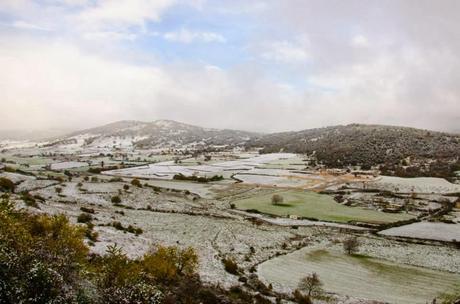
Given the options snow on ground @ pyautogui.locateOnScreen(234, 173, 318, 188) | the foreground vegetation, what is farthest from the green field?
the foreground vegetation

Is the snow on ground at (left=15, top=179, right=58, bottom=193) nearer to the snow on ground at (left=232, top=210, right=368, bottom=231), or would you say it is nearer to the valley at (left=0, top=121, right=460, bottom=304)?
the valley at (left=0, top=121, right=460, bottom=304)

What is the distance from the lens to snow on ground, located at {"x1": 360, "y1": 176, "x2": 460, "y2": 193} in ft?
384

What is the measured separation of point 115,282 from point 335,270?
28.8 m

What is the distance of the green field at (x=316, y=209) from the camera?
8171 centimetres

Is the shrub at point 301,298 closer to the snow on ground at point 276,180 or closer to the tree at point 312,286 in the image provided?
the tree at point 312,286

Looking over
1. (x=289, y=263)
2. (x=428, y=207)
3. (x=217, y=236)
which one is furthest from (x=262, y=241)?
(x=428, y=207)

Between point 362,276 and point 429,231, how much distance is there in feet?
108

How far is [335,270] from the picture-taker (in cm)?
4616

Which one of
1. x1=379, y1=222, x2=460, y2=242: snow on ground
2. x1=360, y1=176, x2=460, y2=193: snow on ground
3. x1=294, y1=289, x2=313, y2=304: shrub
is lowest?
x1=379, y1=222, x2=460, y2=242: snow on ground

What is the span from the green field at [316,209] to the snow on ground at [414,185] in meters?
24.7

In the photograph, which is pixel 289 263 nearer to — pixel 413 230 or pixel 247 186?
pixel 413 230

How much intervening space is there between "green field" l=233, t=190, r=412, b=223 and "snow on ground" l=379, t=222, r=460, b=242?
231 inches

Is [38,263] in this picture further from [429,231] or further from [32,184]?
[32,184]

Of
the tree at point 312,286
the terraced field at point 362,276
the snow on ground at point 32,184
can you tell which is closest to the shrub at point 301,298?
the tree at point 312,286
